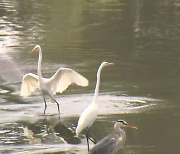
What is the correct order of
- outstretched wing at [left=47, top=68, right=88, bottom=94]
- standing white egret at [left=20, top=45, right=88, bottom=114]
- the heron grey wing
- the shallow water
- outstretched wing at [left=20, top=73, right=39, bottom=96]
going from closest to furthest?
the heron grey wing → the shallow water → outstretched wing at [left=47, top=68, right=88, bottom=94] → standing white egret at [left=20, top=45, right=88, bottom=114] → outstretched wing at [left=20, top=73, right=39, bottom=96]

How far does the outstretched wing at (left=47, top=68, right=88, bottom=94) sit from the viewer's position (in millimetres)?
13039

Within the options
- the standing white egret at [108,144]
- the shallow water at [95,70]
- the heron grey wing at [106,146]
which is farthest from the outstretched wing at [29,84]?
the heron grey wing at [106,146]

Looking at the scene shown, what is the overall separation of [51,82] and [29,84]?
63cm

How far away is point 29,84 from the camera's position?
46.5 ft

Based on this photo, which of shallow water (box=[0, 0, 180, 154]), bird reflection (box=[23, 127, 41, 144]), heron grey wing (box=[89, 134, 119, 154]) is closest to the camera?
heron grey wing (box=[89, 134, 119, 154])

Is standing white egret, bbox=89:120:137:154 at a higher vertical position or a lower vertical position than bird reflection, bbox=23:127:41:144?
higher

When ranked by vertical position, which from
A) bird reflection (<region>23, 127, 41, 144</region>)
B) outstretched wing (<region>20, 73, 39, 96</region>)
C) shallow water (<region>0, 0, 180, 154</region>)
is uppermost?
outstretched wing (<region>20, 73, 39, 96</region>)

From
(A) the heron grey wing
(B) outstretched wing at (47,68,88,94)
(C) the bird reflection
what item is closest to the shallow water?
(C) the bird reflection

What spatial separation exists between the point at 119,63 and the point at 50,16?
12448 millimetres

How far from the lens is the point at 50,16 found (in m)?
30.6

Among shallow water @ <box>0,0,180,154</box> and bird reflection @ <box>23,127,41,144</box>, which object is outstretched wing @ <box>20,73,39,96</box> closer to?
shallow water @ <box>0,0,180,154</box>

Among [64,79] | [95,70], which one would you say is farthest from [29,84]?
[95,70]

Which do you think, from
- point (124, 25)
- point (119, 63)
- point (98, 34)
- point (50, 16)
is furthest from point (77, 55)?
point (50, 16)

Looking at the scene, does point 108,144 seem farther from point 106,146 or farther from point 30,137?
point 30,137
